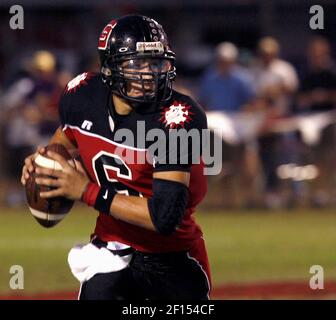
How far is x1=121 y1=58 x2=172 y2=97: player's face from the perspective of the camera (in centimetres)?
510

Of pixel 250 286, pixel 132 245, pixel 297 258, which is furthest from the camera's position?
pixel 297 258

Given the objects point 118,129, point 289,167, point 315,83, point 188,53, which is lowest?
point 118,129

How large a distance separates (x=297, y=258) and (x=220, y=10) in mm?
13534

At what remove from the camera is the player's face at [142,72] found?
16.7 feet

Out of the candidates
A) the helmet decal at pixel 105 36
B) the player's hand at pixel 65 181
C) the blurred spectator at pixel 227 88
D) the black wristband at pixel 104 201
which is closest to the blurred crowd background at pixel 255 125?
the blurred spectator at pixel 227 88

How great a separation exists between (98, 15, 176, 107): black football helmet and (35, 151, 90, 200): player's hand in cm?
44

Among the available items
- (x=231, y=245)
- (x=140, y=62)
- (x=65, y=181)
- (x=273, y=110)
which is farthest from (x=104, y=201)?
(x=273, y=110)

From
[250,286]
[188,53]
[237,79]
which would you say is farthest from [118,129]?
[188,53]

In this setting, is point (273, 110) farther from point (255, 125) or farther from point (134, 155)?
point (134, 155)

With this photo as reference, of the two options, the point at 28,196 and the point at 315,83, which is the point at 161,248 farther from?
the point at 315,83

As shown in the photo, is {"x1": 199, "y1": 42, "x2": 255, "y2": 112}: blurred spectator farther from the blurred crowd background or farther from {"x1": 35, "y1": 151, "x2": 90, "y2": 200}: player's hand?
{"x1": 35, "y1": 151, "x2": 90, "y2": 200}: player's hand

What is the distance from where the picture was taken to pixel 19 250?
1038 cm

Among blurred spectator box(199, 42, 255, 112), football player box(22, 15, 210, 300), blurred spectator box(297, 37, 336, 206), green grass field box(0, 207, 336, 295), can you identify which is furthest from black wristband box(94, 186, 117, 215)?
blurred spectator box(297, 37, 336, 206)

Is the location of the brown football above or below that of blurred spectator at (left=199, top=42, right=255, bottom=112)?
below
